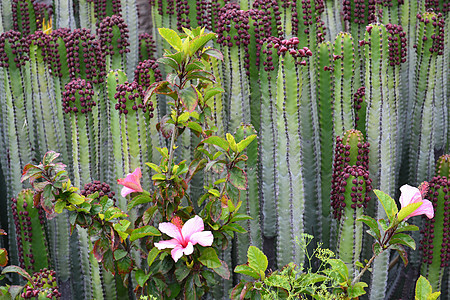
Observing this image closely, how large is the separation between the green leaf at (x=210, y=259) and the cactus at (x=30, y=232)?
3.79 ft

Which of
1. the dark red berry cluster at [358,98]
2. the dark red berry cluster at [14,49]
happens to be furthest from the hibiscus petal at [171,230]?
the dark red berry cluster at [14,49]

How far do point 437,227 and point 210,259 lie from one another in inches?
55.5

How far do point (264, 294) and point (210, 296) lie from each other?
34.0 inches

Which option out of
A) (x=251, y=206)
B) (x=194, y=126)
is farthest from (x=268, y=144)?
(x=194, y=126)

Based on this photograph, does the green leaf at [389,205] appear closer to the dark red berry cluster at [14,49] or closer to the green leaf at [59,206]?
the green leaf at [59,206]

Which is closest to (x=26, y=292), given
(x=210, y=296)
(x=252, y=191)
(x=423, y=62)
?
(x=210, y=296)

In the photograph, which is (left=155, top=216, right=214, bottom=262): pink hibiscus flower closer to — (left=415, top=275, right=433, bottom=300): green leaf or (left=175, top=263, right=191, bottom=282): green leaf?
(left=175, top=263, right=191, bottom=282): green leaf

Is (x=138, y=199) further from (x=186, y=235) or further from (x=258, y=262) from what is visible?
(x=258, y=262)

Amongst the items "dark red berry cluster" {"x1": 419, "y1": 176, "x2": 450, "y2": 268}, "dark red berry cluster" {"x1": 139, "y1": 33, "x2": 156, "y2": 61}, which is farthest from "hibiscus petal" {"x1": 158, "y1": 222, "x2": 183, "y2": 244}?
"dark red berry cluster" {"x1": 139, "y1": 33, "x2": 156, "y2": 61}

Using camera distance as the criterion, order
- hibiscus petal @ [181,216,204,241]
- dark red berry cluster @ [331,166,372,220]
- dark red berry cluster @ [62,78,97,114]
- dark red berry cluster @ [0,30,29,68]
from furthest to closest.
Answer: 1. dark red berry cluster @ [0,30,29,68]
2. dark red berry cluster @ [62,78,97,114]
3. dark red berry cluster @ [331,166,372,220]
4. hibiscus petal @ [181,216,204,241]

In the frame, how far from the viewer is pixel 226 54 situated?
319 centimetres

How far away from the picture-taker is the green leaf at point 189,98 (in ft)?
7.02

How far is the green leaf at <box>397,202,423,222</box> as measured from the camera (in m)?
2.14

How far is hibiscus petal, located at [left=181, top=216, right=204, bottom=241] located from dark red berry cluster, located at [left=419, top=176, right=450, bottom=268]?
1.43m
